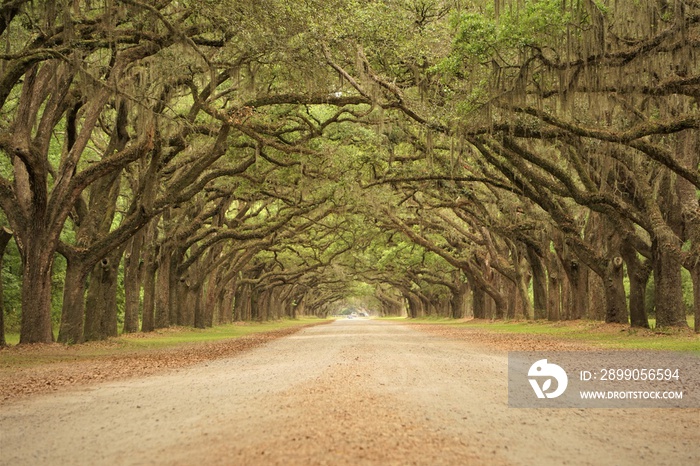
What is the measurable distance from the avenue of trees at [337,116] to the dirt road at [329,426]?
7.01 metres

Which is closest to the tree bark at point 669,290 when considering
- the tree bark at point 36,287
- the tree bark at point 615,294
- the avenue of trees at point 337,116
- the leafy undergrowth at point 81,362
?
the avenue of trees at point 337,116

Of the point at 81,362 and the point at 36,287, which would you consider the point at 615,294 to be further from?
the point at 36,287

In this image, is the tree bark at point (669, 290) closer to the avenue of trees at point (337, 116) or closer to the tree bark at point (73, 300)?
the avenue of trees at point (337, 116)

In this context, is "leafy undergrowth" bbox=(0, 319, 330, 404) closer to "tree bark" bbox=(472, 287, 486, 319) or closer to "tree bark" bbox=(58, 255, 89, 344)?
"tree bark" bbox=(58, 255, 89, 344)

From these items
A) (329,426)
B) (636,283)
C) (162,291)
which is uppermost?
(636,283)

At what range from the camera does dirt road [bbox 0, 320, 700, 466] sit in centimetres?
498

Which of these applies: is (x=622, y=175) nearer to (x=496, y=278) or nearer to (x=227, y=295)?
(x=496, y=278)

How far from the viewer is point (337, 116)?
21219 millimetres

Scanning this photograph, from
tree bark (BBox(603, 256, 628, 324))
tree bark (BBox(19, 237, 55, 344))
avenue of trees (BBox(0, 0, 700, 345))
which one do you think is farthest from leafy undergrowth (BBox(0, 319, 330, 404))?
tree bark (BBox(603, 256, 628, 324))

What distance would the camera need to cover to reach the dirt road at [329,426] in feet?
16.3

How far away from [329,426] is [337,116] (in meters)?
16.2

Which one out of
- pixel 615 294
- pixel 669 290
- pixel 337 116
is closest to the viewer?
pixel 669 290

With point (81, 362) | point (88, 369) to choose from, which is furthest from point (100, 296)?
point (88, 369)

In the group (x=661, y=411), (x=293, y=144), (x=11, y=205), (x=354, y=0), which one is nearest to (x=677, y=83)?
(x=354, y=0)
